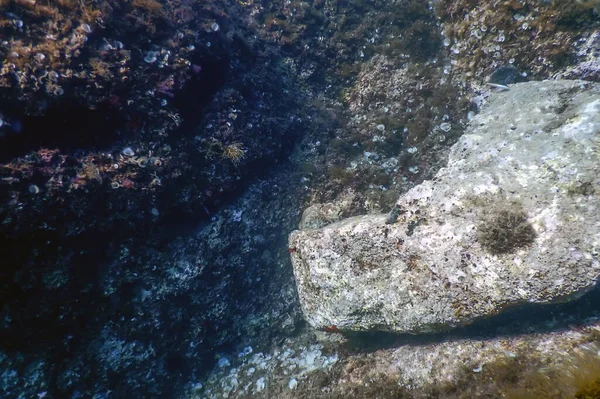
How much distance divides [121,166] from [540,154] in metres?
4.83

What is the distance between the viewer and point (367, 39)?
5.89m

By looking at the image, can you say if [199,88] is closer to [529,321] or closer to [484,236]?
[484,236]

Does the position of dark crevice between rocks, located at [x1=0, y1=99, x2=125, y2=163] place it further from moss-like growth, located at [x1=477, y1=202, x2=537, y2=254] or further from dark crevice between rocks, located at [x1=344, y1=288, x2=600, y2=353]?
dark crevice between rocks, located at [x1=344, y1=288, x2=600, y2=353]

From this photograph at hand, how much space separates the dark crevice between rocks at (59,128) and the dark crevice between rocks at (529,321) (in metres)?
4.64

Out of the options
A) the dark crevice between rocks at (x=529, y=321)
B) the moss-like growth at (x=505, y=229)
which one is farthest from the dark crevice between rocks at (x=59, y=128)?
the dark crevice between rocks at (x=529, y=321)

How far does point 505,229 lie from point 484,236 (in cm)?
21

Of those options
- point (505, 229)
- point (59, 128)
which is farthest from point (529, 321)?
point (59, 128)

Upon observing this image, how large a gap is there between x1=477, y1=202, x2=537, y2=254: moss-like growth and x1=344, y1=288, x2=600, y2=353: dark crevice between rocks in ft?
2.10

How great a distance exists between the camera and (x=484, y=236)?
3.15 m

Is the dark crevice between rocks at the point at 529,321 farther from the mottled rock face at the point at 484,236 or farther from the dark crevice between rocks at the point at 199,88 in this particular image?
the dark crevice between rocks at the point at 199,88

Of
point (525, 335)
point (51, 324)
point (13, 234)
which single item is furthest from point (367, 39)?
point (51, 324)

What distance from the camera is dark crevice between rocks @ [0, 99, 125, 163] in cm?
299

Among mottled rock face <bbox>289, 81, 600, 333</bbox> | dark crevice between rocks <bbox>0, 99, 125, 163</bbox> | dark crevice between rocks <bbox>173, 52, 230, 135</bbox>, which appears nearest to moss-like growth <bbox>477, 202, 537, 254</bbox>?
mottled rock face <bbox>289, 81, 600, 333</bbox>

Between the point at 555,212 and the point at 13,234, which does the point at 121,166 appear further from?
the point at 555,212
